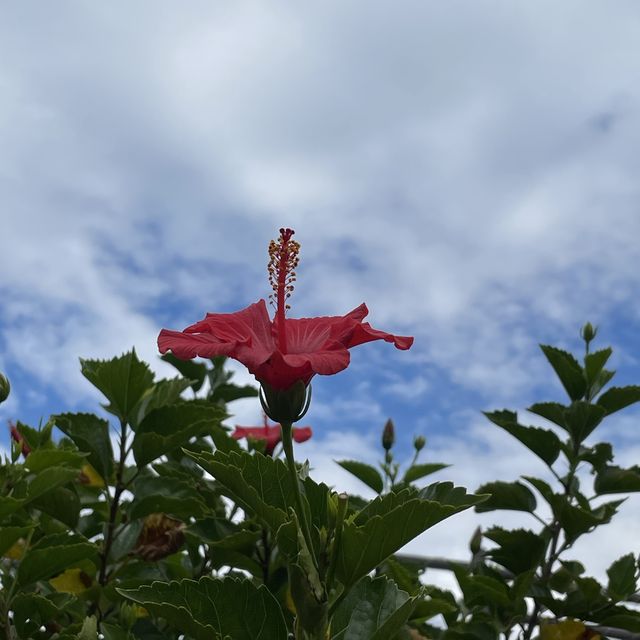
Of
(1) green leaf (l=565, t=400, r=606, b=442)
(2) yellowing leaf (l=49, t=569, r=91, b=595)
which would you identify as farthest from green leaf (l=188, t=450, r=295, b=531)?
(1) green leaf (l=565, t=400, r=606, b=442)

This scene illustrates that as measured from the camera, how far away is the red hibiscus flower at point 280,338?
133 centimetres

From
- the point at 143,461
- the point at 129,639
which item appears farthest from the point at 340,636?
the point at 143,461

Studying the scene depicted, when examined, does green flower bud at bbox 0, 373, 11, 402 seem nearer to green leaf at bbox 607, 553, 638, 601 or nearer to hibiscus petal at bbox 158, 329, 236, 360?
hibiscus petal at bbox 158, 329, 236, 360

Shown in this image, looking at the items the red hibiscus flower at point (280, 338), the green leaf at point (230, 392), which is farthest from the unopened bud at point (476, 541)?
the red hibiscus flower at point (280, 338)

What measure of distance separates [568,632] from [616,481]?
0.54 meters

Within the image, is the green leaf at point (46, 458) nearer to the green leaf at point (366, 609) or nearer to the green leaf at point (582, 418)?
the green leaf at point (366, 609)

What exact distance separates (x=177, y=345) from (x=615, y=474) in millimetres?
1787

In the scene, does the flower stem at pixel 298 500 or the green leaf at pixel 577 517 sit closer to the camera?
the flower stem at pixel 298 500

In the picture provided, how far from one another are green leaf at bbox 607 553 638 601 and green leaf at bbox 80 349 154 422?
1.58 m

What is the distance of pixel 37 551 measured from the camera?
186 centimetres

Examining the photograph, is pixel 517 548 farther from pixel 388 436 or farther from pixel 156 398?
pixel 156 398

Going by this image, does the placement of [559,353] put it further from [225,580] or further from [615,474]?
[225,580]

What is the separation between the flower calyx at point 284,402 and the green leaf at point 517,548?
1.49 m

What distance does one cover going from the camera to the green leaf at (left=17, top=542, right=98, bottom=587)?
1.87 metres
